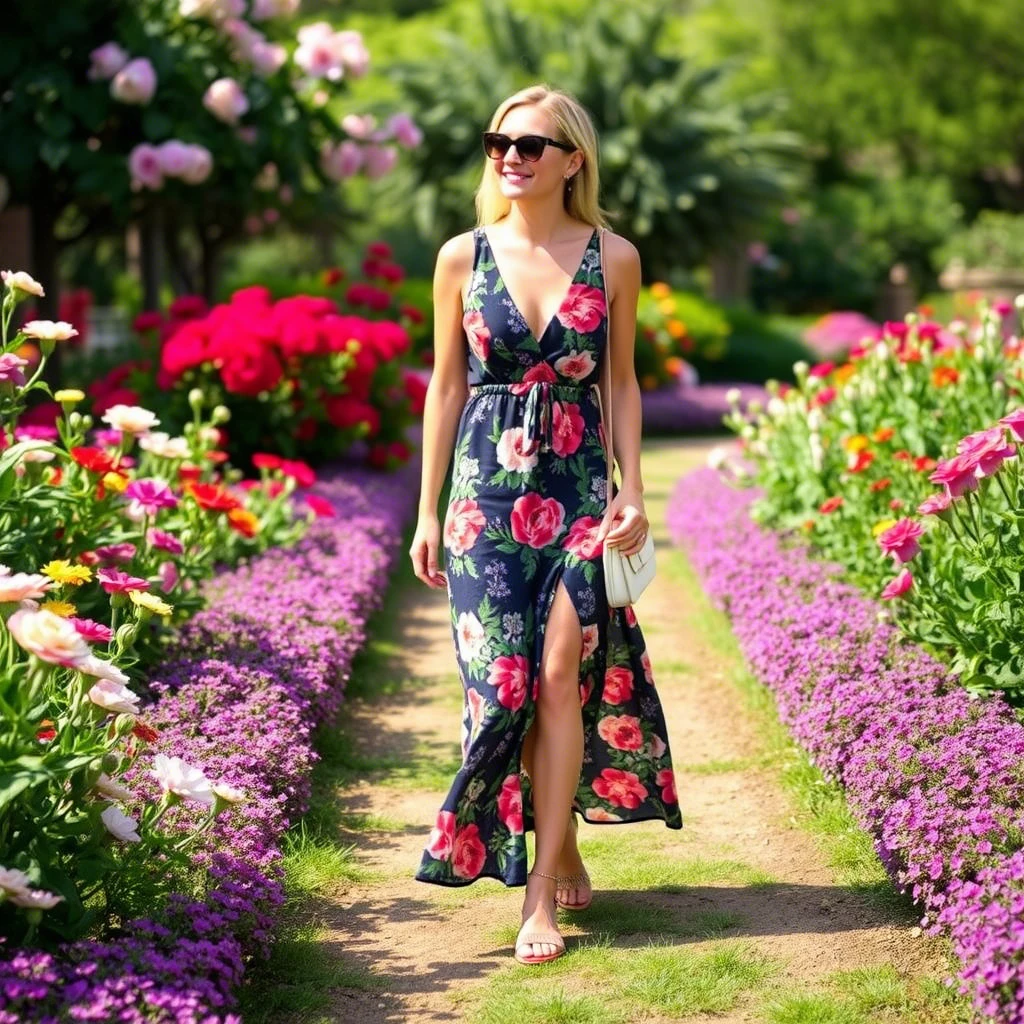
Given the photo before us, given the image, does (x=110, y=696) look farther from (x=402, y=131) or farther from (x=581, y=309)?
(x=402, y=131)

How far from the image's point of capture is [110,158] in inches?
350

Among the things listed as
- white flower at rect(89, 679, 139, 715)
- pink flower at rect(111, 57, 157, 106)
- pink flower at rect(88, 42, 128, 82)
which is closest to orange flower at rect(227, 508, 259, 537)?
white flower at rect(89, 679, 139, 715)

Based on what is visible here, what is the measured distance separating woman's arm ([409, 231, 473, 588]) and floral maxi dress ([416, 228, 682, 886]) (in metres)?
0.03

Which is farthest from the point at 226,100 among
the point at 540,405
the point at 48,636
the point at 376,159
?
the point at 48,636

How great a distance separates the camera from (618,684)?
3.91 meters

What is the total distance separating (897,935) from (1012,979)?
0.79 m

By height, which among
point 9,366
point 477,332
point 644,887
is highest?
point 477,332

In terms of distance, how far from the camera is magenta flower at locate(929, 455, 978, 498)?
410cm

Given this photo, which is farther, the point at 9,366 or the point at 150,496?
the point at 150,496

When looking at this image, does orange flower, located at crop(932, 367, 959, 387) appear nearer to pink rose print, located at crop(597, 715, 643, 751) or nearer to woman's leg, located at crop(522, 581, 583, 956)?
pink rose print, located at crop(597, 715, 643, 751)

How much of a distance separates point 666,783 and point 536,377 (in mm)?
1021

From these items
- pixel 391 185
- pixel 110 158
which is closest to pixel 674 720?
pixel 110 158

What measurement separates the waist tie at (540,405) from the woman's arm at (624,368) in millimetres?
119

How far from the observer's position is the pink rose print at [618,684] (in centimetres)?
389
